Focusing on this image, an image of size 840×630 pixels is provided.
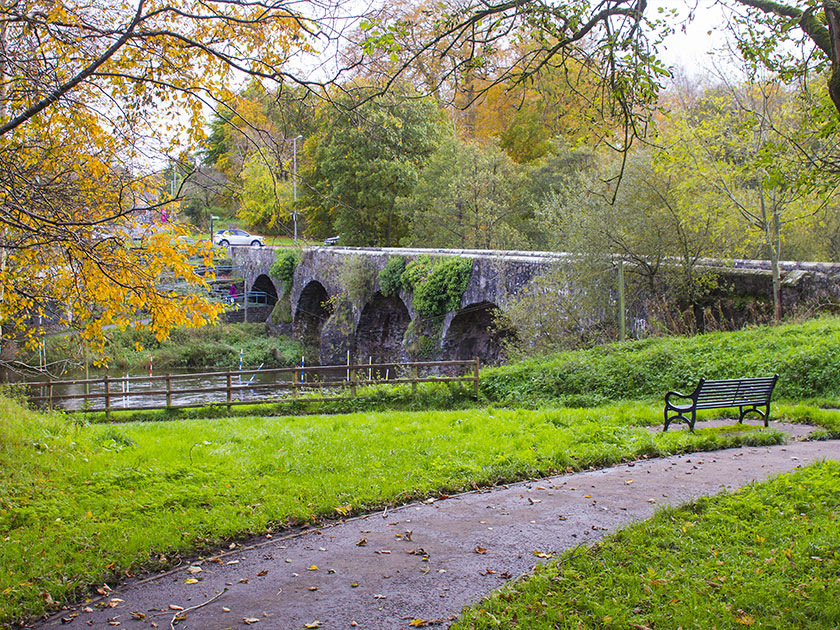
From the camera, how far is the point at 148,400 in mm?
25219

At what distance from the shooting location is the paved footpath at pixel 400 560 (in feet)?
13.3

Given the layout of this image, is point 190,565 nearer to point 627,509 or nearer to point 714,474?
point 627,509

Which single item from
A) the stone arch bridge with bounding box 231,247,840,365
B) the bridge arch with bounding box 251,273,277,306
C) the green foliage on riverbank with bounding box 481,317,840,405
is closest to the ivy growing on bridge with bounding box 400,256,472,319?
the stone arch bridge with bounding box 231,247,840,365

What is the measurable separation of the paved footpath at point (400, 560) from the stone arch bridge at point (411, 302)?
28.0 feet

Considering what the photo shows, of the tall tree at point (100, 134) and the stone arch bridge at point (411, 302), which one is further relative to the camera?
the stone arch bridge at point (411, 302)

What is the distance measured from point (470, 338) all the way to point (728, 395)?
14.9m

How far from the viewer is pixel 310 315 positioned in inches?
1531

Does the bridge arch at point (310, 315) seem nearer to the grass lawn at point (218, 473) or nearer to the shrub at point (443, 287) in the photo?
the shrub at point (443, 287)

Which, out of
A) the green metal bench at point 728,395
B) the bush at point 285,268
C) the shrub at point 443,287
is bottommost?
the green metal bench at point 728,395

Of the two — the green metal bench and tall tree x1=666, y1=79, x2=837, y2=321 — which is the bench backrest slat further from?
tall tree x1=666, y1=79, x2=837, y2=321

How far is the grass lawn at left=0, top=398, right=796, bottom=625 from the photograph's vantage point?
15.9ft

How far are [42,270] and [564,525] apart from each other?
620 centimetres

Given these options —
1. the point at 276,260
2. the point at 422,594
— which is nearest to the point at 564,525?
the point at 422,594

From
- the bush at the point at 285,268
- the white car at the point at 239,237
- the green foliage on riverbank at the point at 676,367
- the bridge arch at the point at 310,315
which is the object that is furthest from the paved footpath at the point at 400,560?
the white car at the point at 239,237
